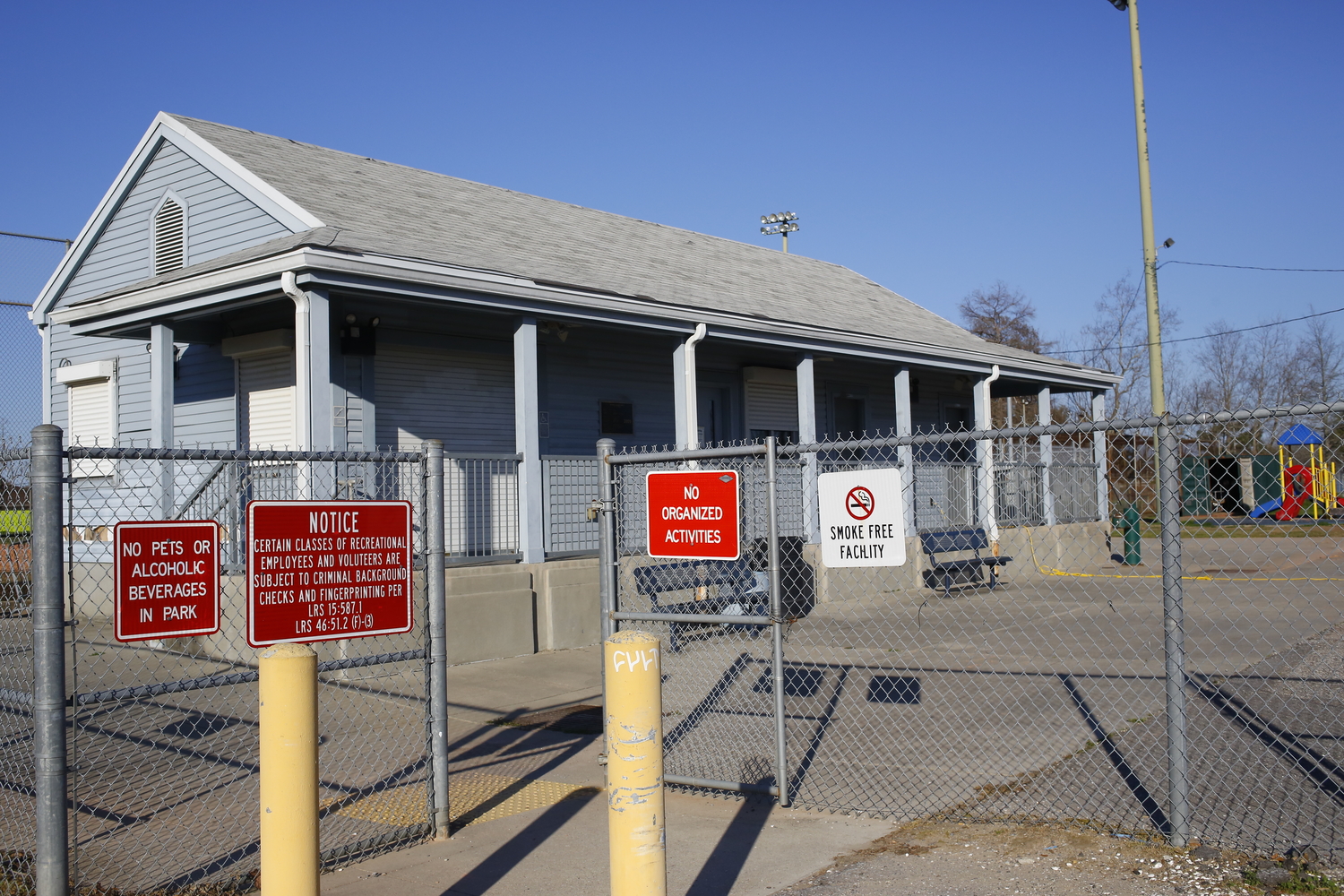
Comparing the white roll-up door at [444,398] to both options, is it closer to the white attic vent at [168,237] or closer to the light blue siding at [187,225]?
the light blue siding at [187,225]

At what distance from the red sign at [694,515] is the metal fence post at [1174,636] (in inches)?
81.4

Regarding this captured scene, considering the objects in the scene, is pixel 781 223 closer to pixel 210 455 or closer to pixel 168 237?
pixel 168 237

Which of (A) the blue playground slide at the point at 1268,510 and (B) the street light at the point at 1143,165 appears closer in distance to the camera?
(A) the blue playground slide at the point at 1268,510

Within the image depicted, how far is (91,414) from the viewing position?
605 inches

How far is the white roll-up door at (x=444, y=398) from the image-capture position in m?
12.7

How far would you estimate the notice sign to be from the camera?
5.30 meters

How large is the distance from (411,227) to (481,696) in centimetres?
617

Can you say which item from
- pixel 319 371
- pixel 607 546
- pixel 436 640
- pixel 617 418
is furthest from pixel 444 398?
pixel 436 640

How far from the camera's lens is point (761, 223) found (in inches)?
1727

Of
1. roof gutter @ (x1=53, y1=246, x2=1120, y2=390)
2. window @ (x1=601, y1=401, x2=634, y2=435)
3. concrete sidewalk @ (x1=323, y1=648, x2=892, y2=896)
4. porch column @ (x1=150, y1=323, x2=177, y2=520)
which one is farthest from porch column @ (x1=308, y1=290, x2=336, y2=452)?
window @ (x1=601, y1=401, x2=634, y2=435)

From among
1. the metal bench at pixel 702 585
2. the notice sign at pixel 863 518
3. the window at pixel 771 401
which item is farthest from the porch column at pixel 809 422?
the notice sign at pixel 863 518

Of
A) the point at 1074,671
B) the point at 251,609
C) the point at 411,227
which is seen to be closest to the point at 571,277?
the point at 411,227

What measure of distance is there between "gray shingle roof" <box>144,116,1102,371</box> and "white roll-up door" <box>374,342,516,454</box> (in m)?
1.47

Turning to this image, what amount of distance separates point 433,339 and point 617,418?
3407 mm
